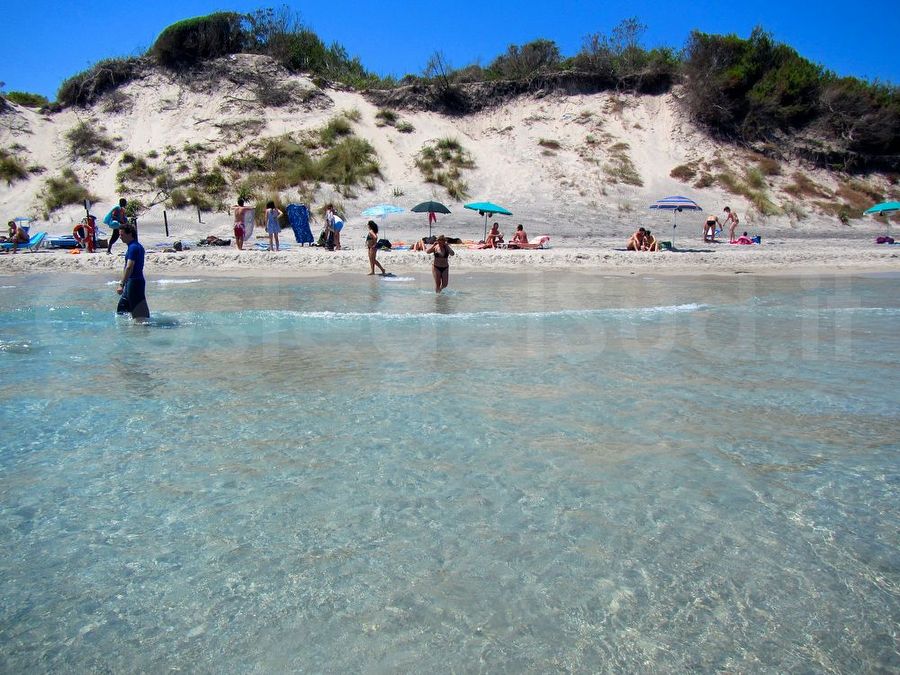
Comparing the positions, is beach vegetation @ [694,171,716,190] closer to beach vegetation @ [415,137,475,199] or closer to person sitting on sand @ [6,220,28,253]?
beach vegetation @ [415,137,475,199]

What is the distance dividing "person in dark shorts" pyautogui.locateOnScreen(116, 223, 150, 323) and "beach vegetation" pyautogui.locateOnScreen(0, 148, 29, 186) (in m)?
24.9

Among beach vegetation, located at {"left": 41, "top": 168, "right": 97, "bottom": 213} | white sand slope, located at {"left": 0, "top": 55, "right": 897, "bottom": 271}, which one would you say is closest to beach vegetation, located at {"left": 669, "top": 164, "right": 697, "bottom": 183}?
white sand slope, located at {"left": 0, "top": 55, "right": 897, "bottom": 271}

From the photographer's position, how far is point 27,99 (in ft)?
121

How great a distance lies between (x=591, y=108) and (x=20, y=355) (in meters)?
33.5

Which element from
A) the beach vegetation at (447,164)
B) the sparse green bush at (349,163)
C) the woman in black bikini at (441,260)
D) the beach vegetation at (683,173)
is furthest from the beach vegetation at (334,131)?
the woman in black bikini at (441,260)

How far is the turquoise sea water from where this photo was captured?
2.71 meters

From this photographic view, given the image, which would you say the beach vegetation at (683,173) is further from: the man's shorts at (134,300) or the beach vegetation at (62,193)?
the man's shorts at (134,300)

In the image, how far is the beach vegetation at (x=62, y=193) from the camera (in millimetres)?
27172

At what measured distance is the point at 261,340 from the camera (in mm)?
8445

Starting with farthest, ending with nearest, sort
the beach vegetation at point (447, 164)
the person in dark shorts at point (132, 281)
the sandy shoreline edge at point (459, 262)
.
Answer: the beach vegetation at point (447, 164) < the sandy shoreline edge at point (459, 262) < the person in dark shorts at point (132, 281)

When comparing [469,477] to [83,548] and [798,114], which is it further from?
[798,114]

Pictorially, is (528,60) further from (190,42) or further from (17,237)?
(17,237)

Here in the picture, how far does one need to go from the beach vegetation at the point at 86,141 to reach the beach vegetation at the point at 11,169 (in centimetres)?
226

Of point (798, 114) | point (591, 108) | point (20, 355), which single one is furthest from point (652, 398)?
point (798, 114)
